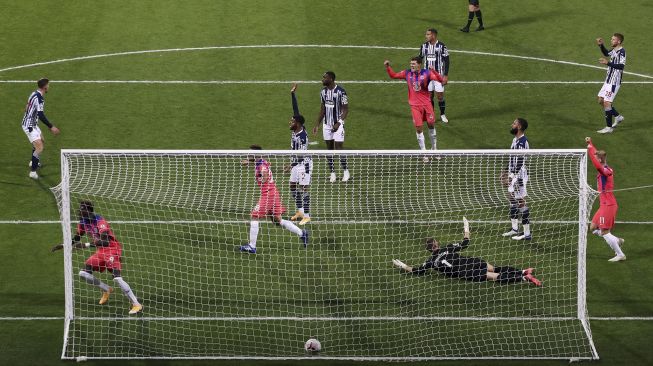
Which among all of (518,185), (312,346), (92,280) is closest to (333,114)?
(518,185)

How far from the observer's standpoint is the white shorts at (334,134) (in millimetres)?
24344

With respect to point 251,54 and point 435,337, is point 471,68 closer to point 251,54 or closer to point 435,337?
point 251,54

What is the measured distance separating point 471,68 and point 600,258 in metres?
8.49

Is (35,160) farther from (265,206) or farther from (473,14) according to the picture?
(473,14)

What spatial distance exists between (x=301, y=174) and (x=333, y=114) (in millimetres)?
2215

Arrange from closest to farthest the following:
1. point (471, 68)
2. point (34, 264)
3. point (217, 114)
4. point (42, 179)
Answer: point (34, 264) < point (42, 179) < point (217, 114) < point (471, 68)

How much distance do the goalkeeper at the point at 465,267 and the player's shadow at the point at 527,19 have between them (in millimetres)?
11123

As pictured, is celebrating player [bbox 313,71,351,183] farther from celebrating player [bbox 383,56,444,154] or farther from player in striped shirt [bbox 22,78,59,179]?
player in striped shirt [bbox 22,78,59,179]

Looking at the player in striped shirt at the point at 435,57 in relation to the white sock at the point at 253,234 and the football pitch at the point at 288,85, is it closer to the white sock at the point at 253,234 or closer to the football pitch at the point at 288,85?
the football pitch at the point at 288,85

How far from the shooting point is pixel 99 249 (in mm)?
19656

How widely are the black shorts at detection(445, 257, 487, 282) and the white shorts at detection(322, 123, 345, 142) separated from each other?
461 cm

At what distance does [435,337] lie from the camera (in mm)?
19484

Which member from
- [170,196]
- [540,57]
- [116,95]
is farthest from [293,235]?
[540,57]

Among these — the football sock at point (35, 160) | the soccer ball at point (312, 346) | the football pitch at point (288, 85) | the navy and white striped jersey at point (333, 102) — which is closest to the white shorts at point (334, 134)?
the navy and white striped jersey at point (333, 102)
